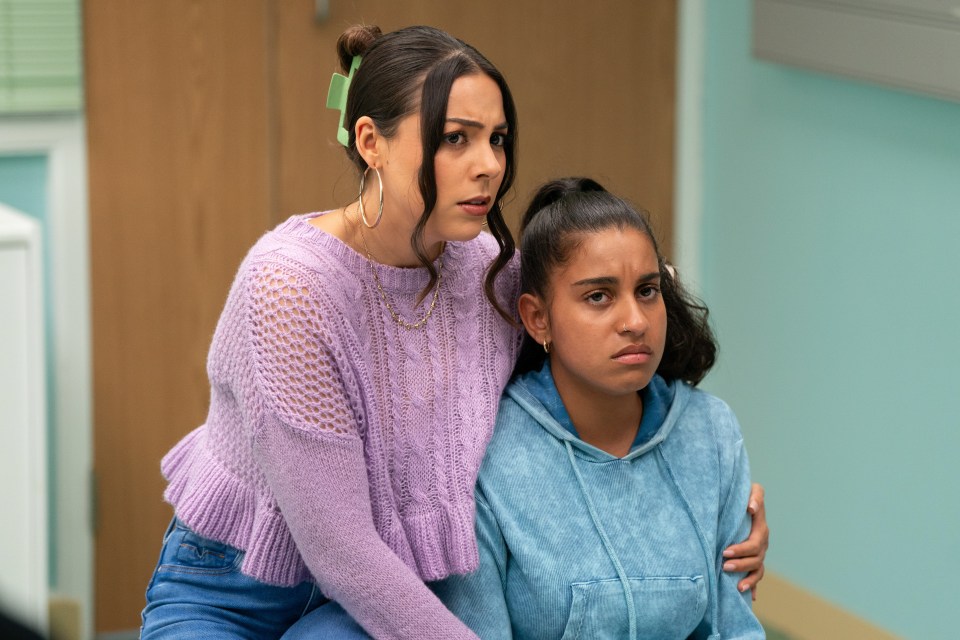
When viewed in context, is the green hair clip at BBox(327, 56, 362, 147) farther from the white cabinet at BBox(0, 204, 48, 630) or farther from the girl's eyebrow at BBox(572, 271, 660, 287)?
the white cabinet at BBox(0, 204, 48, 630)

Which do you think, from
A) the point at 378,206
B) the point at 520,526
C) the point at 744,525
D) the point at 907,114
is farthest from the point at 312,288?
the point at 907,114

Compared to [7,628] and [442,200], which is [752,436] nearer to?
[442,200]

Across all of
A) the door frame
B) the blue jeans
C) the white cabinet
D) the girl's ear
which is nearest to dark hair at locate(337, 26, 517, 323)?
the girl's ear

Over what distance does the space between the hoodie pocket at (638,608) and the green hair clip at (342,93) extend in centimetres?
58

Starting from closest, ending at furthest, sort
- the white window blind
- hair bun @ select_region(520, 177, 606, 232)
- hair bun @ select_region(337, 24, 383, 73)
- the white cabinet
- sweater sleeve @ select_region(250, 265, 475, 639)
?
sweater sleeve @ select_region(250, 265, 475, 639) → hair bun @ select_region(337, 24, 383, 73) → hair bun @ select_region(520, 177, 606, 232) → the white cabinet → the white window blind

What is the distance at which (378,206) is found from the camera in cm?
158

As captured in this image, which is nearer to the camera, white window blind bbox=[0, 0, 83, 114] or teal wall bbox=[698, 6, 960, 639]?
teal wall bbox=[698, 6, 960, 639]

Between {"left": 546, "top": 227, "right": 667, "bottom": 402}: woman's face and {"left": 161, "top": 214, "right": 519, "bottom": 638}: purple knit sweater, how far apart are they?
0.40ft

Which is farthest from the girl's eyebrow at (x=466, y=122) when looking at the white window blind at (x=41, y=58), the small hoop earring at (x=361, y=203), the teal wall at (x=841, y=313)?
the white window blind at (x=41, y=58)

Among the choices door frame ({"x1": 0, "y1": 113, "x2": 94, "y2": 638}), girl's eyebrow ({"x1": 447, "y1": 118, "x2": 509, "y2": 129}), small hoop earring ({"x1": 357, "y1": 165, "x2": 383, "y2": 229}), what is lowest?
door frame ({"x1": 0, "y1": 113, "x2": 94, "y2": 638})

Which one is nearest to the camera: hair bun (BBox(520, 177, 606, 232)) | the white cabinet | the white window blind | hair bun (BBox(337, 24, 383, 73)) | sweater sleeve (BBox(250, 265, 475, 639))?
sweater sleeve (BBox(250, 265, 475, 639))

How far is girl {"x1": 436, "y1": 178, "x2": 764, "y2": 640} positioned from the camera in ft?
5.12

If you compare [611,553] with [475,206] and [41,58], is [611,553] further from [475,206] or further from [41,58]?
[41,58]

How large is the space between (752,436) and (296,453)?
166cm
